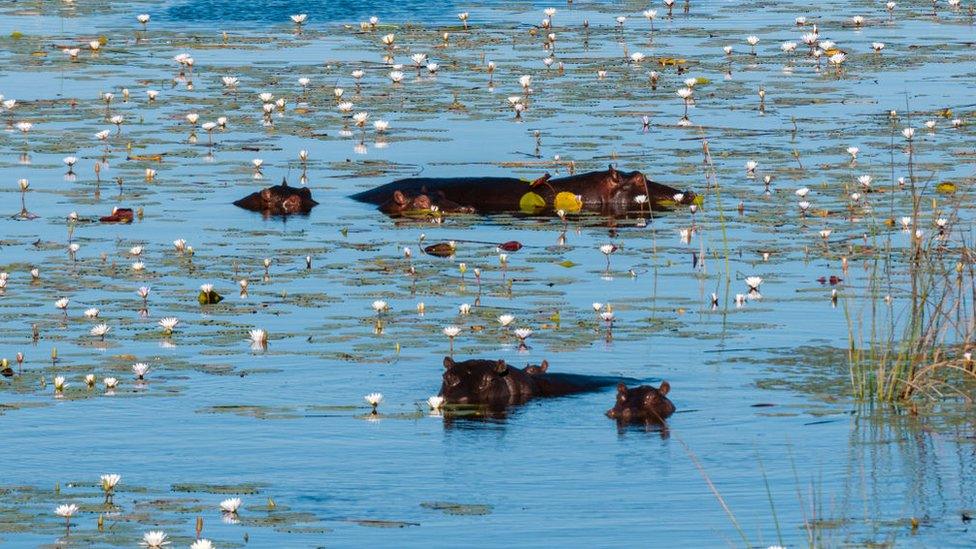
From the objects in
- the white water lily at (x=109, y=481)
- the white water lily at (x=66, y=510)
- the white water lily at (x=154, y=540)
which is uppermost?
the white water lily at (x=109, y=481)

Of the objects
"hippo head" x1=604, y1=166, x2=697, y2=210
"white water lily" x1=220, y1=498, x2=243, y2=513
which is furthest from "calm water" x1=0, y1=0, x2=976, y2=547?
"hippo head" x1=604, y1=166, x2=697, y2=210

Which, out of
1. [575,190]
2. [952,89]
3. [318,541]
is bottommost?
[318,541]

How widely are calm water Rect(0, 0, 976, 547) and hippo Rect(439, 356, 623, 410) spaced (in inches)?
4.6

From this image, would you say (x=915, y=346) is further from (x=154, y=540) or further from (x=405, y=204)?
(x=405, y=204)

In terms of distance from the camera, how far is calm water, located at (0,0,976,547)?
27.1ft

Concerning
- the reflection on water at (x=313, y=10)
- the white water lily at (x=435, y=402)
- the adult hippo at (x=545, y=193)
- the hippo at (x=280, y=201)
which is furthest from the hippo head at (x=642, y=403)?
the reflection on water at (x=313, y=10)

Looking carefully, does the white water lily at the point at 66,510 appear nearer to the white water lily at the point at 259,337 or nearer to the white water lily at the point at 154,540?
the white water lily at the point at 154,540

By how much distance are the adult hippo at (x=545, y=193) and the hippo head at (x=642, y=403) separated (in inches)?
231

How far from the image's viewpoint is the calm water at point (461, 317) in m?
8.25

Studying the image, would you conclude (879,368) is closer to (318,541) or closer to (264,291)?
(318,541)

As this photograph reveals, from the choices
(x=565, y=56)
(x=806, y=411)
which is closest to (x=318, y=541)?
(x=806, y=411)

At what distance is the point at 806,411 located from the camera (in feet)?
31.9

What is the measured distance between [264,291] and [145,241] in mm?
1935

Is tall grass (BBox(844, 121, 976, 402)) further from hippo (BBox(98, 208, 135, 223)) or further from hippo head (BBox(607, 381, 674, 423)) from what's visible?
hippo (BBox(98, 208, 135, 223))
